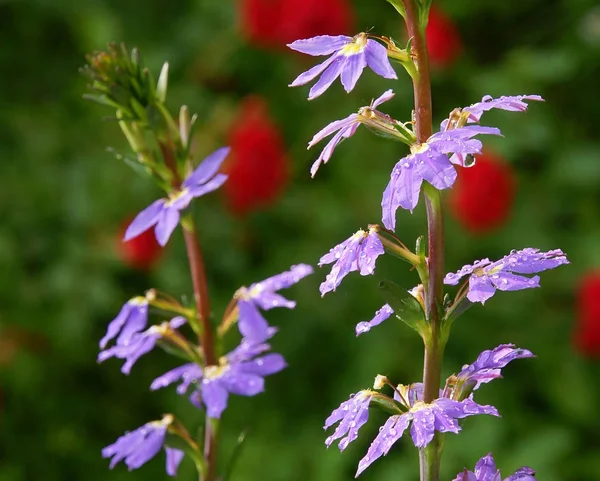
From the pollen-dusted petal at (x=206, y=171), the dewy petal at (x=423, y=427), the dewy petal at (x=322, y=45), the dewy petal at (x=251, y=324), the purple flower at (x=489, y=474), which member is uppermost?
the dewy petal at (x=322, y=45)

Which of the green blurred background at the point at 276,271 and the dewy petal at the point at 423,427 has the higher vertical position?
the dewy petal at the point at 423,427

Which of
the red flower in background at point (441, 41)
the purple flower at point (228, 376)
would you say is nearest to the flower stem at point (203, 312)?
the purple flower at point (228, 376)

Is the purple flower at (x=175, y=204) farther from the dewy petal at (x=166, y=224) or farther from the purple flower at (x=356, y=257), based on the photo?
the purple flower at (x=356, y=257)

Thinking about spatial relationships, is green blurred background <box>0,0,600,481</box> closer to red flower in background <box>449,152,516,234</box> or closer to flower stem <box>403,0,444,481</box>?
red flower in background <box>449,152,516,234</box>

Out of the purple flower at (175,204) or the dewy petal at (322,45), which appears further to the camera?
the purple flower at (175,204)

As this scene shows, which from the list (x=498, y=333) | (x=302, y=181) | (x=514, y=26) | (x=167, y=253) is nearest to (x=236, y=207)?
(x=167, y=253)

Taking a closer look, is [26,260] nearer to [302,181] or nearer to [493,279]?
[302,181]

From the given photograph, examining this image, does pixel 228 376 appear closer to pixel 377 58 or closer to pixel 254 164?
pixel 377 58
